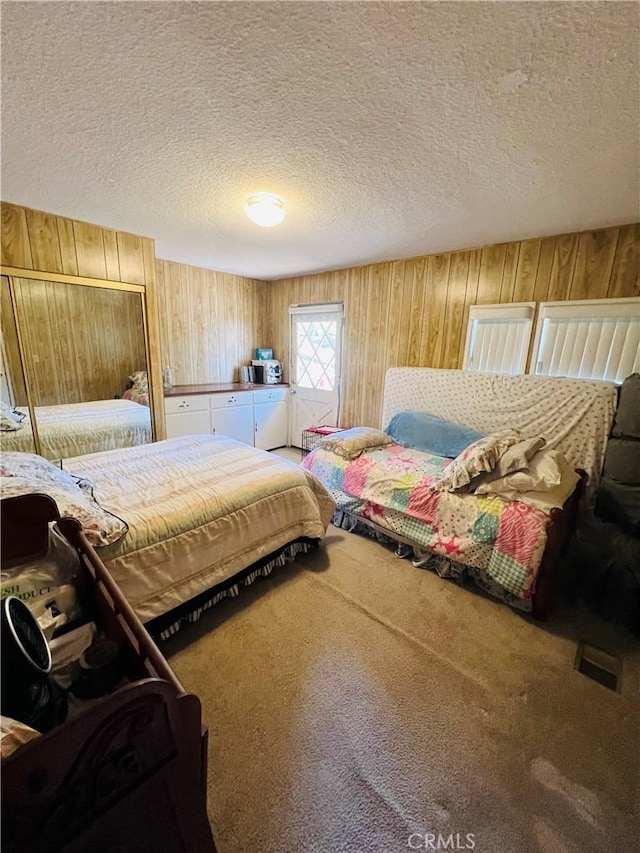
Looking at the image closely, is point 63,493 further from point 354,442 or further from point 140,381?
point 354,442

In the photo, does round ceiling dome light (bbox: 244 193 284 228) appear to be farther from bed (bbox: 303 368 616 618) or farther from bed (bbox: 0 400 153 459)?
bed (bbox: 0 400 153 459)

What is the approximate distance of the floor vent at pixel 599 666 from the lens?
1.53m

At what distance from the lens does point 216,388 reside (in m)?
4.12

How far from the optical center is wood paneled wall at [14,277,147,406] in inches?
96.3

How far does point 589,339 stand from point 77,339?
3893 millimetres

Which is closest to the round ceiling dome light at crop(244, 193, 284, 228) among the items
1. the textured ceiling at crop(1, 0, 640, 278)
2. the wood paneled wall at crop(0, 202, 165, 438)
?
the textured ceiling at crop(1, 0, 640, 278)

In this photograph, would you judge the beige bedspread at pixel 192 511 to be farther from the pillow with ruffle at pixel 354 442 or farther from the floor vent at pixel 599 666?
the floor vent at pixel 599 666

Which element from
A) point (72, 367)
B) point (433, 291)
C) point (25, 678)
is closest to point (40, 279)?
point (72, 367)

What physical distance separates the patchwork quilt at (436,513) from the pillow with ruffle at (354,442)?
0.18 ft

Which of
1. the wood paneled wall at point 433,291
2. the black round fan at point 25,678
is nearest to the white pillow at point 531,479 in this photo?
the wood paneled wall at point 433,291

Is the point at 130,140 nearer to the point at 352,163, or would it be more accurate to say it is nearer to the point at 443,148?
the point at 352,163

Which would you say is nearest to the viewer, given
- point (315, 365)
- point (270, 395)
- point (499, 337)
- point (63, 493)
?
point (63, 493)

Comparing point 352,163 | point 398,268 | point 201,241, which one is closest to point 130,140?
point 352,163

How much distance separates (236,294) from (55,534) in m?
3.91
